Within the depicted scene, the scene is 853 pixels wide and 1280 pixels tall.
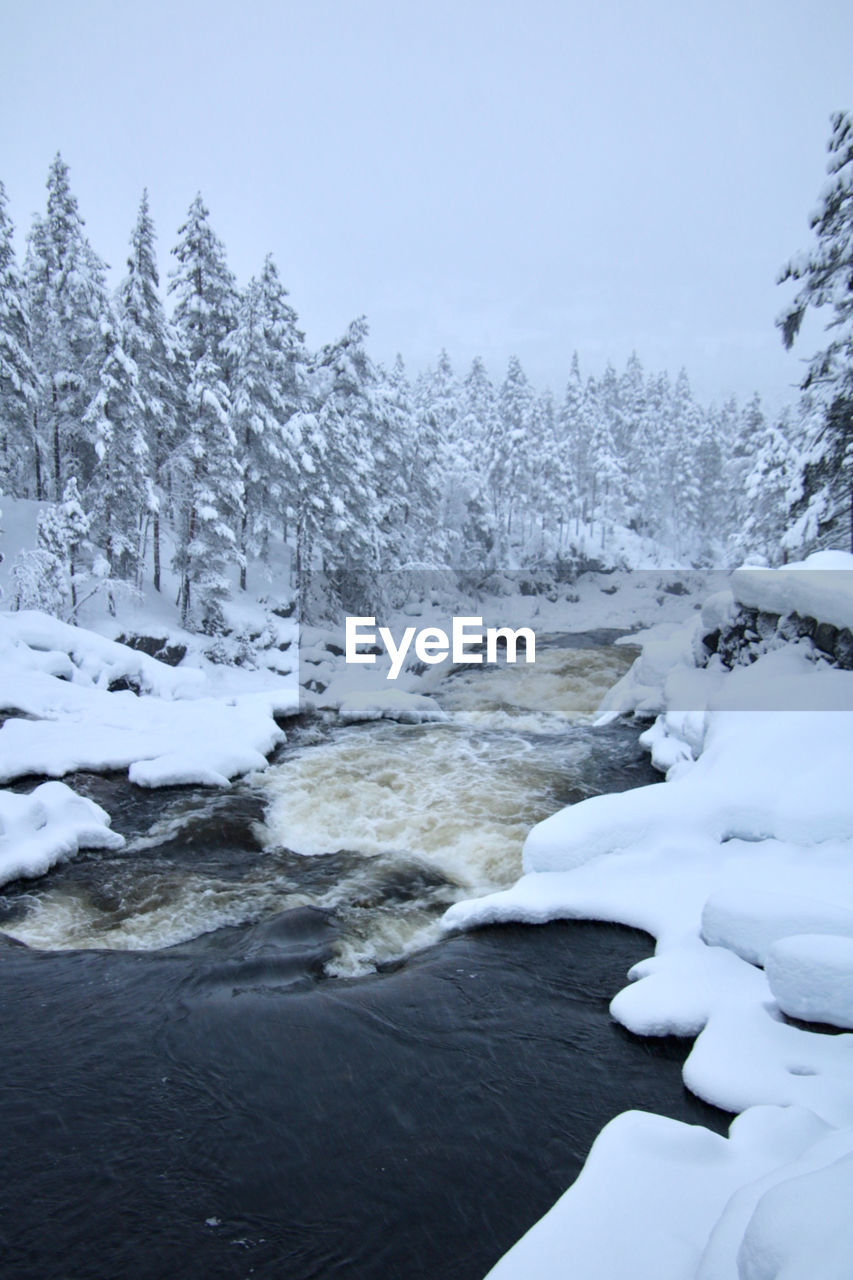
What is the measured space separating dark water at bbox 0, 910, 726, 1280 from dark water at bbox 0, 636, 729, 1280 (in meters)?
0.02

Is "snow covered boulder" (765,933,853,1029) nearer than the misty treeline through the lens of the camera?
Yes

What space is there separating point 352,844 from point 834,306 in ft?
45.8

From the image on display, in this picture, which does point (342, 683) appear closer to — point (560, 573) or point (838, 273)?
point (838, 273)

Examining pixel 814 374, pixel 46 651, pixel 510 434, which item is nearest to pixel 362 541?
pixel 46 651

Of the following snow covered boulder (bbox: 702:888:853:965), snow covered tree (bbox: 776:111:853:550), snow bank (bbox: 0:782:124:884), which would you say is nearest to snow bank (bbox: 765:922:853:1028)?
snow covered boulder (bbox: 702:888:853:965)

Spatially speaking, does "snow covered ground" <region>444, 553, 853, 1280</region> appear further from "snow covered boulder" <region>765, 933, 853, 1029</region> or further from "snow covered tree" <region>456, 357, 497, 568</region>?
"snow covered tree" <region>456, 357, 497, 568</region>

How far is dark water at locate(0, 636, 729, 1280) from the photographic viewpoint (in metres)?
3.79

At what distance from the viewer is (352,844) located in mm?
10070

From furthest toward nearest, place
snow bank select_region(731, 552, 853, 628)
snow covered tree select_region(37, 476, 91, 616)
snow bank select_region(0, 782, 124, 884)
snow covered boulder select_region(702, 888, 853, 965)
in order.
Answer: snow covered tree select_region(37, 476, 91, 616) → snow bank select_region(731, 552, 853, 628) → snow bank select_region(0, 782, 124, 884) → snow covered boulder select_region(702, 888, 853, 965)

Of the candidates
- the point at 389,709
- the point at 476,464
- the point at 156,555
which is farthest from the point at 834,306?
the point at 476,464

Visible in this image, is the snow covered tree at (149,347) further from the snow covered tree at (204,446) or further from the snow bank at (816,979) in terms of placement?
the snow bank at (816,979)

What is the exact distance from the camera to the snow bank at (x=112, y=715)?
12.2 metres

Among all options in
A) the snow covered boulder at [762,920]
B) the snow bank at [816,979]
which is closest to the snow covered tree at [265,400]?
the snow covered boulder at [762,920]

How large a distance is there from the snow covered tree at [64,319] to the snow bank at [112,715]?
31.5ft
